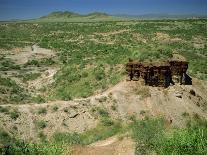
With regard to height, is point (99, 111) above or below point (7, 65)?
above

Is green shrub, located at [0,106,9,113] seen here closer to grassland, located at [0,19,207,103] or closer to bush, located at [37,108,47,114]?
bush, located at [37,108,47,114]

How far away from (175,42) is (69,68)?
37.3m

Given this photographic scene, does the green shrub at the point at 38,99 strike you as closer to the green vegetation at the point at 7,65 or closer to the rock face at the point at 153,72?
the rock face at the point at 153,72

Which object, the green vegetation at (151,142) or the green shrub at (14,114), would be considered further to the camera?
the green shrub at (14,114)

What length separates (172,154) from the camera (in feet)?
65.2

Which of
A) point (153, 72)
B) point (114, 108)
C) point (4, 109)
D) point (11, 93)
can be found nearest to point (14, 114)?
point (4, 109)

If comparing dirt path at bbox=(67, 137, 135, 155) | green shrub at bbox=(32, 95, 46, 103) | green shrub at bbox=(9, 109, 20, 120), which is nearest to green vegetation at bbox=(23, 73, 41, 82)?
green shrub at bbox=(32, 95, 46, 103)

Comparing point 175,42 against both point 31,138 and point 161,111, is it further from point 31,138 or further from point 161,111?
point 31,138

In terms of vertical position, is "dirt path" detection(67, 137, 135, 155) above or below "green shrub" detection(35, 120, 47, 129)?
above

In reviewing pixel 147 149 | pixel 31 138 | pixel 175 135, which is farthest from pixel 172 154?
pixel 31 138

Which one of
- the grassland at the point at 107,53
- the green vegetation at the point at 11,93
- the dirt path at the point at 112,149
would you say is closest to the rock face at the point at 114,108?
the grassland at the point at 107,53

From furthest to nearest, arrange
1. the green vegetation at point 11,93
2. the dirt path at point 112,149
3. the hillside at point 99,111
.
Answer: the green vegetation at point 11,93 < the dirt path at point 112,149 < the hillside at point 99,111

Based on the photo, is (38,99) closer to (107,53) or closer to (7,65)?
(7,65)

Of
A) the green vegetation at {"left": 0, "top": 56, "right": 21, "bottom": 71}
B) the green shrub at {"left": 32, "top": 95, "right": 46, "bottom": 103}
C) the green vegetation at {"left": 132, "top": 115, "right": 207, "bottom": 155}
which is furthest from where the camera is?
the green vegetation at {"left": 0, "top": 56, "right": 21, "bottom": 71}
